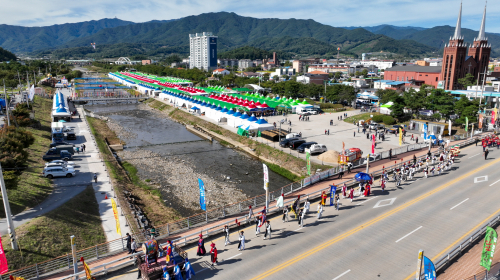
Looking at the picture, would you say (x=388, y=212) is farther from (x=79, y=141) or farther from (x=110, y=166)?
(x=79, y=141)

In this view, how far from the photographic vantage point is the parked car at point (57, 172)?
25.8m

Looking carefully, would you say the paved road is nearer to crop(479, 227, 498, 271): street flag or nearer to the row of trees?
crop(479, 227, 498, 271): street flag

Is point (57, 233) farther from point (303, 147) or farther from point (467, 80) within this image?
point (467, 80)

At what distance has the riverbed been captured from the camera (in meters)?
27.6

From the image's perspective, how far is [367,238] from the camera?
16312mm

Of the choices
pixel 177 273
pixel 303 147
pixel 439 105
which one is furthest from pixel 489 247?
pixel 439 105

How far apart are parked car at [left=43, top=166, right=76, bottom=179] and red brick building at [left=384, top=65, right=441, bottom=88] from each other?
90.9m

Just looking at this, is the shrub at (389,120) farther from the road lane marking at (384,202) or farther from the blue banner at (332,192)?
the blue banner at (332,192)

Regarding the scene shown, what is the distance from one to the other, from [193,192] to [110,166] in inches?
379

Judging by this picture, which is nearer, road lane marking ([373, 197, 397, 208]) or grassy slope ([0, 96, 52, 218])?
grassy slope ([0, 96, 52, 218])

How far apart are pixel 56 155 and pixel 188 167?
12.9 m

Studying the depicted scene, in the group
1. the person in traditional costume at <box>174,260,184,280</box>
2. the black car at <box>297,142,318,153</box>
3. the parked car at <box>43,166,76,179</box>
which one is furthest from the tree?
the person in traditional costume at <box>174,260,184,280</box>

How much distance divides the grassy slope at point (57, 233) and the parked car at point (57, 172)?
234 inches

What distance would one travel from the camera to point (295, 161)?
109 ft
